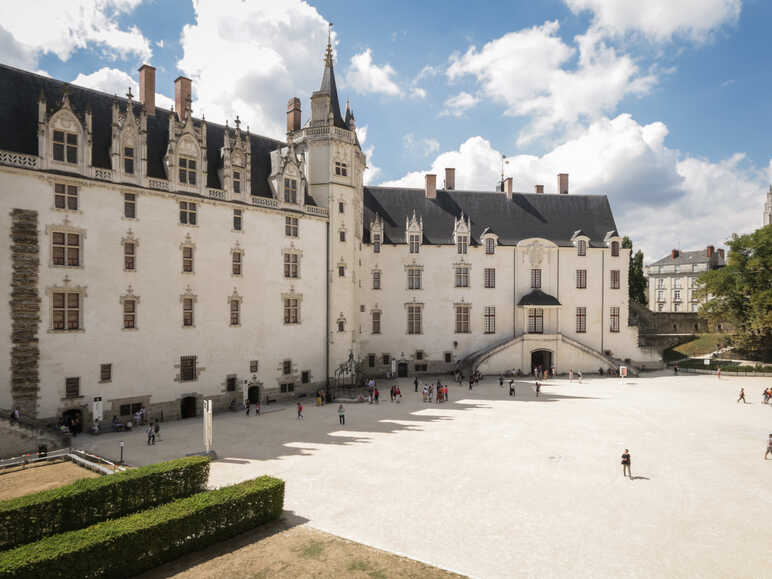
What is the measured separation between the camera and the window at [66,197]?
88.9 ft

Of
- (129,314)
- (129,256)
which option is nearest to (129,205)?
(129,256)

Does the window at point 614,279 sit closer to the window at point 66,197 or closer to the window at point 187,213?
the window at point 187,213

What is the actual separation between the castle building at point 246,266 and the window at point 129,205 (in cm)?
11

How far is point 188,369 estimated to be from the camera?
105 feet

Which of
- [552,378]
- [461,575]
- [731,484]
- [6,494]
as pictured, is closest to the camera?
[461,575]

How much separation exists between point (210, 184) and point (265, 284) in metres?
7.91

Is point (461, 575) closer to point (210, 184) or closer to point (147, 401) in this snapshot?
point (147, 401)

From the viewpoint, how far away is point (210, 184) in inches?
1342

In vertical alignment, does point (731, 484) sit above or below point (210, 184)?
below

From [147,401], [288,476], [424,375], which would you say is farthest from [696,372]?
[147,401]

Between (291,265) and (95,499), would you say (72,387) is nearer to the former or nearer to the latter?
(95,499)

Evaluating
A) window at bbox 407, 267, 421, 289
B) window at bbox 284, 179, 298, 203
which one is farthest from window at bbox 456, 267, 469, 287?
window at bbox 284, 179, 298, 203

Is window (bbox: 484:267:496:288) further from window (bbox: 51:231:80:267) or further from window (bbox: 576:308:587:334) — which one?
window (bbox: 51:231:80:267)

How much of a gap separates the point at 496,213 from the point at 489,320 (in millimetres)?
12097
